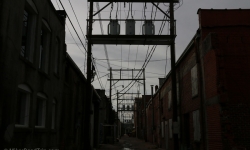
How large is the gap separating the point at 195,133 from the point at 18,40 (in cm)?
1027

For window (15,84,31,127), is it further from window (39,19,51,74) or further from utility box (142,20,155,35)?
utility box (142,20,155,35)

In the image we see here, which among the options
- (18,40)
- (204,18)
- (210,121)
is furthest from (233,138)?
(18,40)

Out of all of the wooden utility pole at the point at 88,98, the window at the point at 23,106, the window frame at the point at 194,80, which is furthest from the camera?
the wooden utility pole at the point at 88,98

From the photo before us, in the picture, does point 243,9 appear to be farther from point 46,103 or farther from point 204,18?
point 46,103

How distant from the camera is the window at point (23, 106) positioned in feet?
29.7

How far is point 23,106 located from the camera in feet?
30.9

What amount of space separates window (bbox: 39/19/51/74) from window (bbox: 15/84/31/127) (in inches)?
82.9

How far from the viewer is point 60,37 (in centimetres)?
1380

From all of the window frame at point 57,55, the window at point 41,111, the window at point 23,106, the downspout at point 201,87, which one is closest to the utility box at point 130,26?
the downspout at point 201,87

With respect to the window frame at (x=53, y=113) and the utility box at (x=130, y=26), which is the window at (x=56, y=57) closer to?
the window frame at (x=53, y=113)

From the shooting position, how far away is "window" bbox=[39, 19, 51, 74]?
1141 cm

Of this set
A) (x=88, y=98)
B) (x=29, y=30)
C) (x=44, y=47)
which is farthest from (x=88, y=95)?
(x=29, y=30)

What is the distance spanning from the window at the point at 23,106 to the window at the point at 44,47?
2.11 meters

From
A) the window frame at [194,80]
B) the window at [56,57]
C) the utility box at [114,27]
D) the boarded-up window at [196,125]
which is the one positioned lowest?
the boarded-up window at [196,125]
